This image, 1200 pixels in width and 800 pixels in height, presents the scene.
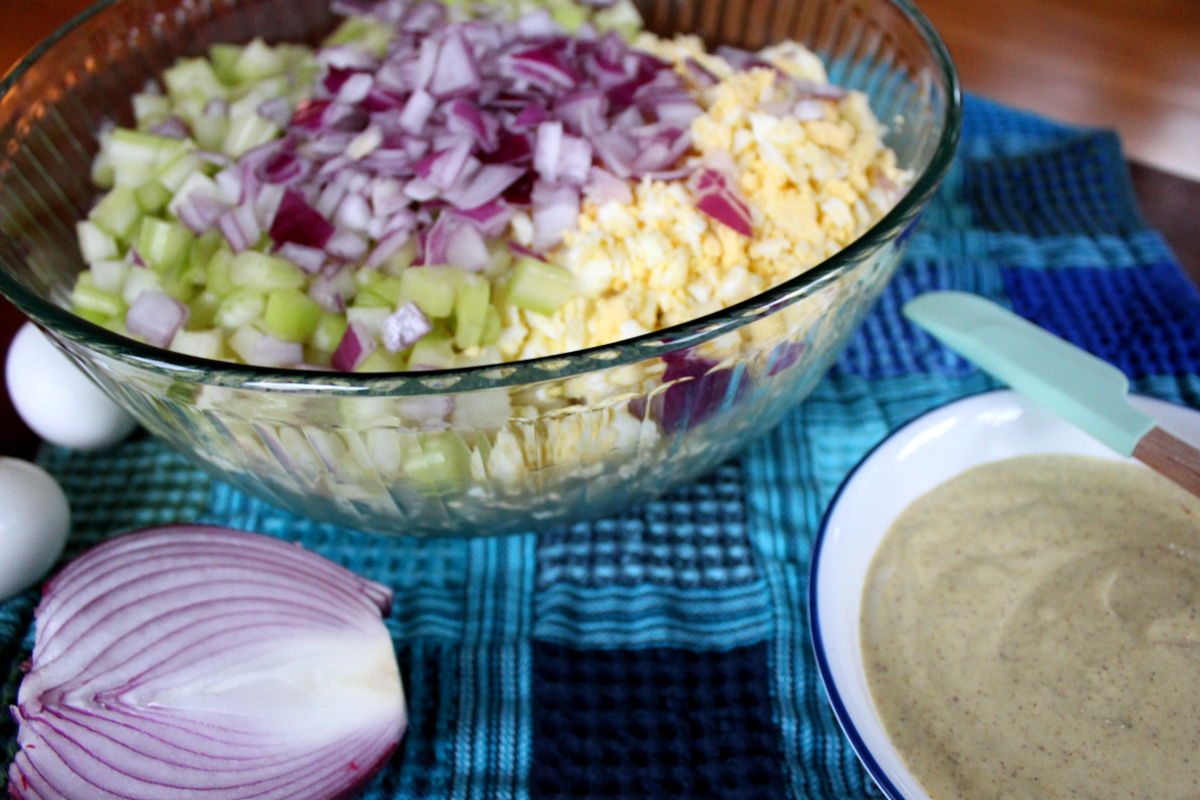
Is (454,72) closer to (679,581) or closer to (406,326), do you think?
(406,326)

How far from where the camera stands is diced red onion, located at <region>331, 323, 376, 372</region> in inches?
31.8

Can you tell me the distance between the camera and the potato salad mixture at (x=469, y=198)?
838 mm

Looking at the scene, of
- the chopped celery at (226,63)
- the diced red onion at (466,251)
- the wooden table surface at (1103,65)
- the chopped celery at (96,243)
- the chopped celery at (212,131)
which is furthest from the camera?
the wooden table surface at (1103,65)

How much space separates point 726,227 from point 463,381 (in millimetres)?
369

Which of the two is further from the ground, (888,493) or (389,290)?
(389,290)

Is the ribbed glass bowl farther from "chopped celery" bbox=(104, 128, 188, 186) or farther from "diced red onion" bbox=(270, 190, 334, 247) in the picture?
"diced red onion" bbox=(270, 190, 334, 247)

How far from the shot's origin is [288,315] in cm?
84

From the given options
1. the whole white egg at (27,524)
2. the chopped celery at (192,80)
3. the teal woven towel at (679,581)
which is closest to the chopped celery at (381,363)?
the teal woven towel at (679,581)

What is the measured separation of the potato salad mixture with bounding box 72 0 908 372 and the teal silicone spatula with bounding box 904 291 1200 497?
0.15 meters

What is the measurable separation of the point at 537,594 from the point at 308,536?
0.26 m

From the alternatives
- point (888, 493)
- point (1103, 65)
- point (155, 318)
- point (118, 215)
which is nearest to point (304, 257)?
point (155, 318)

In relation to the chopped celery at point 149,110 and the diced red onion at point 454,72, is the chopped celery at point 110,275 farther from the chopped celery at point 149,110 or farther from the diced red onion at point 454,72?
the diced red onion at point 454,72

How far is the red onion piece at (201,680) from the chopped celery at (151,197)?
0.39m

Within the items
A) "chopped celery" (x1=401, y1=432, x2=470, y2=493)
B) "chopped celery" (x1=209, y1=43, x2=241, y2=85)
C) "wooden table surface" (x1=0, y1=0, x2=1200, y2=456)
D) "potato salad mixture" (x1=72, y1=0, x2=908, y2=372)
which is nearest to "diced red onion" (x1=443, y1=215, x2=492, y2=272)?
"potato salad mixture" (x1=72, y1=0, x2=908, y2=372)
